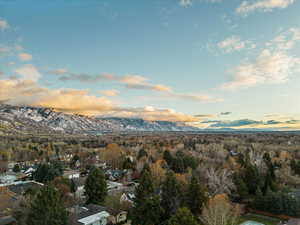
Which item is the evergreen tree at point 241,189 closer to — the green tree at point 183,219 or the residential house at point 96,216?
the residential house at point 96,216

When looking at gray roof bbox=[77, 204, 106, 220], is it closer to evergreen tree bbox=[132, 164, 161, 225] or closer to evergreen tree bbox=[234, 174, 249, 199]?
evergreen tree bbox=[132, 164, 161, 225]

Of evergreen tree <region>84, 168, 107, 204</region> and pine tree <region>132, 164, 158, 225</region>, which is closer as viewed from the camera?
pine tree <region>132, 164, 158, 225</region>

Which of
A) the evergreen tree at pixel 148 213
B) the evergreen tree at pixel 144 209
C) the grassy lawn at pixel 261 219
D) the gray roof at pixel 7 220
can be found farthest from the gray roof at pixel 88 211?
the grassy lawn at pixel 261 219

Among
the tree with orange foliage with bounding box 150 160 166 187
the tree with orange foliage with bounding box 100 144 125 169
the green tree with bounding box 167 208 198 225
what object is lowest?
the tree with orange foliage with bounding box 100 144 125 169

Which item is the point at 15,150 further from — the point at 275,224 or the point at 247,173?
the point at 275,224

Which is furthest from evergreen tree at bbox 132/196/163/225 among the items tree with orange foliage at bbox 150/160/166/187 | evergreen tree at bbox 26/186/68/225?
tree with orange foliage at bbox 150/160/166/187

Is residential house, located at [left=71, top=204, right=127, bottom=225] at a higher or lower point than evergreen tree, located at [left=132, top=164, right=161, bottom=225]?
lower

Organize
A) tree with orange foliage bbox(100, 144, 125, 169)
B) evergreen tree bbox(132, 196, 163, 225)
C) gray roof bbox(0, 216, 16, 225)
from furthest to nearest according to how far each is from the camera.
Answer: tree with orange foliage bbox(100, 144, 125, 169)
gray roof bbox(0, 216, 16, 225)
evergreen tree bbox(132, 196, 163, 225)

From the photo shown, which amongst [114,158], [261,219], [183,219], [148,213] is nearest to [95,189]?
[148,213]
